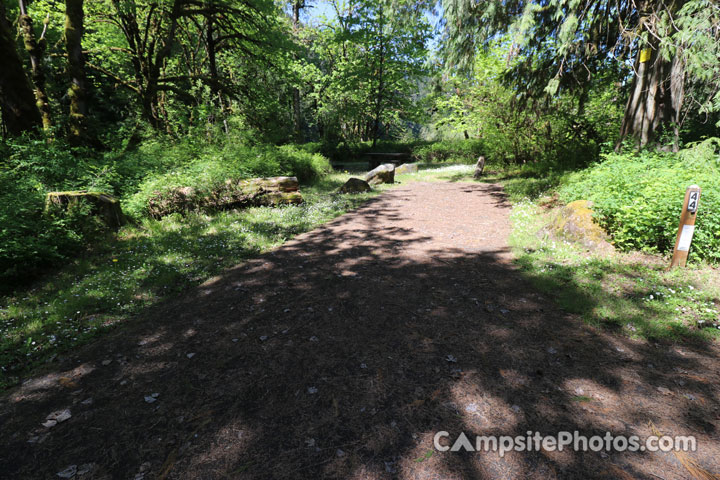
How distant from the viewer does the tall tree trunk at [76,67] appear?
33.5 feet

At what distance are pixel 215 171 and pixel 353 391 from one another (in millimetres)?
8588

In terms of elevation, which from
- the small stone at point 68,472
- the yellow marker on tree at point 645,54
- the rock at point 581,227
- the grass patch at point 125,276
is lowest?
the small stone at point 68,472

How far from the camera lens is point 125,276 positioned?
5.27 meters

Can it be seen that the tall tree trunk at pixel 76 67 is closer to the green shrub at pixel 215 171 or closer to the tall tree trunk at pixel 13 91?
the tall tree trunk at pixel 13 91

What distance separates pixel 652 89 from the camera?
887 cm

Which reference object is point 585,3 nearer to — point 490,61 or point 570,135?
point 570,135

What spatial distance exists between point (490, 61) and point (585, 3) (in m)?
11.2

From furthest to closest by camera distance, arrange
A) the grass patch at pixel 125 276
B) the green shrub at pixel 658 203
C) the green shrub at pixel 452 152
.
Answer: the green shrub at pixel 452 152
the green shrub at pixel 658 203
the grass patch at pixel 125 276

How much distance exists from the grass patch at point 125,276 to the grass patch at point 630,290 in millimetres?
5498

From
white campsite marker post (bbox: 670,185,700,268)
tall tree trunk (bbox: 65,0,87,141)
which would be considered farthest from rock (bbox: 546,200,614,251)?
tall tree trunk (bbox: 65,0,87,141)

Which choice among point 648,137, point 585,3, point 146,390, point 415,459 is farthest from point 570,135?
point 146,390

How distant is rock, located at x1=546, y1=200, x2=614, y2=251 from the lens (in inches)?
231

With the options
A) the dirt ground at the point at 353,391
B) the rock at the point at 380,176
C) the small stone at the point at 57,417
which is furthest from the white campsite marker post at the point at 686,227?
the rock at the point at 380,176

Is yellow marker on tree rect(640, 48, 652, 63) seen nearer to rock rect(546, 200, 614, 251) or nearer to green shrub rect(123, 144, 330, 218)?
rock rect(546, 200, 614, 251)
